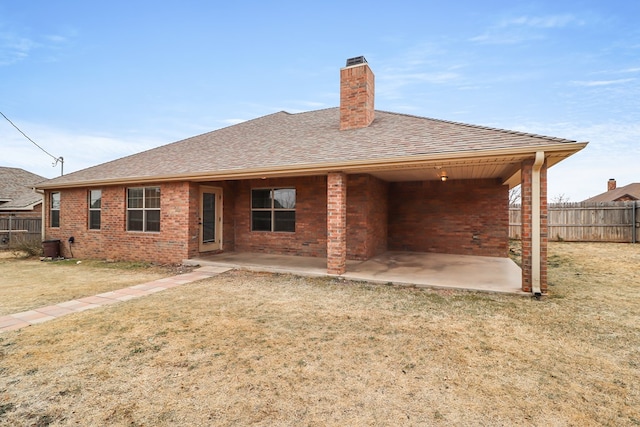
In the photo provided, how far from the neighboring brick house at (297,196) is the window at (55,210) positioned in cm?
4

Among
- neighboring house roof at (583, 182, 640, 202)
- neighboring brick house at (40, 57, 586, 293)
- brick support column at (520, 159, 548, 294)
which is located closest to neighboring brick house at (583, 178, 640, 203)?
neighboring house roof at (583, 182, 640, 202)

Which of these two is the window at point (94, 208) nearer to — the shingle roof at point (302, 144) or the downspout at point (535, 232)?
the shingle roof at point (302, 144)

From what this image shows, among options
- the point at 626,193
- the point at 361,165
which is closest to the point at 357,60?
the point at 361,165

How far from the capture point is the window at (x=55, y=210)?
11.6 meters

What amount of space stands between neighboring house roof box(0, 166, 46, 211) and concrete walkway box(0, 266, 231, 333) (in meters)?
14.9

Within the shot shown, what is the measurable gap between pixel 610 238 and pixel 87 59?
2534 cm

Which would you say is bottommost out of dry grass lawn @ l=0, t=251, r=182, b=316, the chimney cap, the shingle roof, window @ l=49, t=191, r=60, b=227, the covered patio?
dry grass lawn @ l=0, t=251, r=182, b=316

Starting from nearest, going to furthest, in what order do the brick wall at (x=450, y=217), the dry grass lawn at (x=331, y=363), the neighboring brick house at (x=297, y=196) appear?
the dry grass lawn at (x=331, y=363) → the neighboring brick house at (x=297, y=196) → the brick wall at (x=450, y=217)

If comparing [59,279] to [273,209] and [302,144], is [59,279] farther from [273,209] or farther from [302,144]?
[302,144]

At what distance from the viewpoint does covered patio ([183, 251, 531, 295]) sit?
627 cm

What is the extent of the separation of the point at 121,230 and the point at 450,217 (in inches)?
433

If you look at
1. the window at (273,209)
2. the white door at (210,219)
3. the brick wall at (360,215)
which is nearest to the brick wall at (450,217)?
the brick wall at (360,215)

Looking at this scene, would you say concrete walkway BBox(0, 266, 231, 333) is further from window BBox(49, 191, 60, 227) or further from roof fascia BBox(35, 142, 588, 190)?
window BBox(49, 191, 60, 227)

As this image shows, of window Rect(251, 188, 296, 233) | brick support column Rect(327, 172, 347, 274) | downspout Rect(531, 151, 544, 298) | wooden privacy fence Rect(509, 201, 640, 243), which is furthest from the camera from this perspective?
wooden privacy fence Rect(509, 201, 640, 243)
